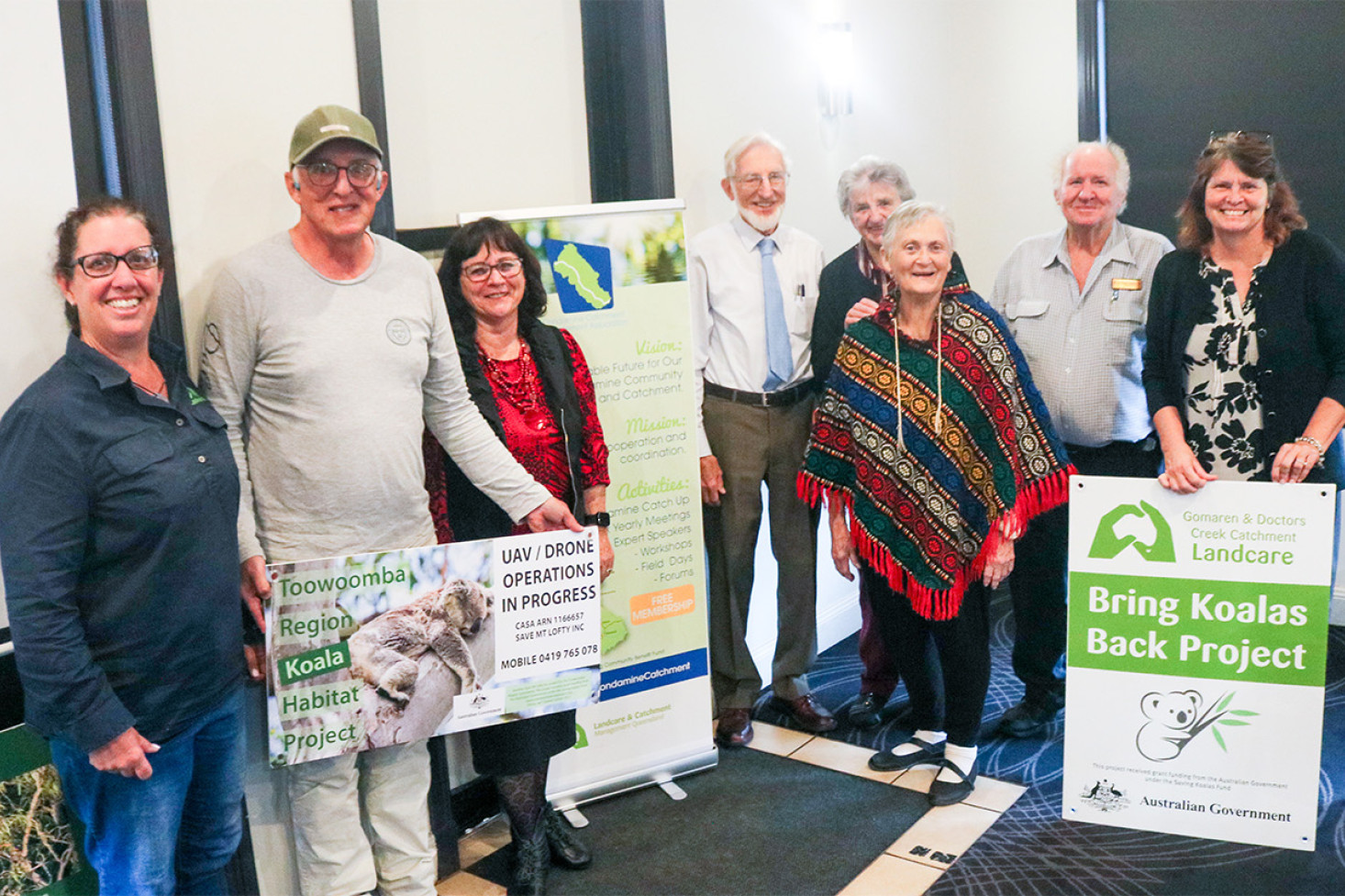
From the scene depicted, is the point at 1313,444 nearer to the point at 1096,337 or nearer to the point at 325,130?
the point at 1096,337

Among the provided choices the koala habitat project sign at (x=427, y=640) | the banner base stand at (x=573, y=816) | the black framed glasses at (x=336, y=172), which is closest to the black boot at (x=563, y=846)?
the banner base stand at (x=573, y=816)

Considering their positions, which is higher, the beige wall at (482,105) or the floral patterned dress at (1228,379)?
the beige wall at (482,105)

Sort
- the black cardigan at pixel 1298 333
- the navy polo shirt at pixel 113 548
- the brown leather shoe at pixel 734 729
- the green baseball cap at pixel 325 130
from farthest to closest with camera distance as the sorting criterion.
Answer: the brown leather shoe at pixel 734 729 < the black cardigan at pixel 1298 333 < the green baseball cap at pixel 325 130 < the navy polo shirt at pixel 113 548

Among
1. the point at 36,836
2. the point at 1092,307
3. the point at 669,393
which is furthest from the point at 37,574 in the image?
the point at 1092,307

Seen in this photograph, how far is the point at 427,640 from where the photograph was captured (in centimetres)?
265

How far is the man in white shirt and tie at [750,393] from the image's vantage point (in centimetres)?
366

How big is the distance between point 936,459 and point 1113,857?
1051 millimetres

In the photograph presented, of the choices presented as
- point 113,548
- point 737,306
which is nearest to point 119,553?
point 113,548

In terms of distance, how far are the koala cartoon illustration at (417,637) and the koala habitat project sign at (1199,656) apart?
1423 mm

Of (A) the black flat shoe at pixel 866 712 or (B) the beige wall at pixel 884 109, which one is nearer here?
(A) the black flat shoe at pixel 866 712

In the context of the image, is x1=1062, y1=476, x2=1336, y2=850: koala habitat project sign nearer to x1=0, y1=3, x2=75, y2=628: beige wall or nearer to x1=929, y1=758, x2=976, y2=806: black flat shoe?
x1=929, y1=758, x2=976, y2=806: black flat shoe

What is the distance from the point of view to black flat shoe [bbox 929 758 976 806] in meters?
3.28

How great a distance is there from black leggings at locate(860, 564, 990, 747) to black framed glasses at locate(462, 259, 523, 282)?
1.25 metres

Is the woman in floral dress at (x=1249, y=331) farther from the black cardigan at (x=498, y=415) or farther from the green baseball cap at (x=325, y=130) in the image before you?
the green baseball cap at (x=325, y=130)
